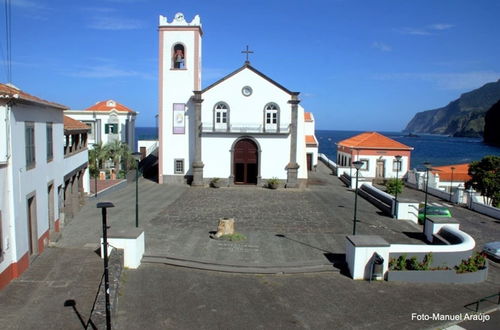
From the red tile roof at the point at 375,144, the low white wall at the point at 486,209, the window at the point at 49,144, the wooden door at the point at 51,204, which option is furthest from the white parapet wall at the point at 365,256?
the red tile roof at the point at 375,144

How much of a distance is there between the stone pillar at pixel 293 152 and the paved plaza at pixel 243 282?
10.8 meters

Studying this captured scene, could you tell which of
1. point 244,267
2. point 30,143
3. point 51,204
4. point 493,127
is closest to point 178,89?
point 51,204

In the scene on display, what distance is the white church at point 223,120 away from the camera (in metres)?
33.3

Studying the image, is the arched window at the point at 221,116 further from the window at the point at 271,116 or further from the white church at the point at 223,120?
the window at the point at 271,116

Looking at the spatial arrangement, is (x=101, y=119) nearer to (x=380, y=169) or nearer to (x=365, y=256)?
(x=380, y=169)

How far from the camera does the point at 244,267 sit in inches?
549

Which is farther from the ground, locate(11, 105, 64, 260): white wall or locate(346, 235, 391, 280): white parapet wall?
locate(11, 105, 64, 260): white wall

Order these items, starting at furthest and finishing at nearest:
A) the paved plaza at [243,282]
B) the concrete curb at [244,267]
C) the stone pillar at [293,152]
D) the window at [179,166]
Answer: the window at [179,166], the stone pillar at [293,152], the concrete curb at [244,267], the paved plaza at [243,282]

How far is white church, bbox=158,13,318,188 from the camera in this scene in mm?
33312

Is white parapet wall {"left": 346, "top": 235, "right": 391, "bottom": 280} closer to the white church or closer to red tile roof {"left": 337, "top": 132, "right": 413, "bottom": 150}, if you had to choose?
the white church

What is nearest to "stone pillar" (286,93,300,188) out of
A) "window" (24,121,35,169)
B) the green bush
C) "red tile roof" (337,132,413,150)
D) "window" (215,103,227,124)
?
"window" (215,103,227,124)

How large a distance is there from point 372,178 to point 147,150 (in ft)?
81.5

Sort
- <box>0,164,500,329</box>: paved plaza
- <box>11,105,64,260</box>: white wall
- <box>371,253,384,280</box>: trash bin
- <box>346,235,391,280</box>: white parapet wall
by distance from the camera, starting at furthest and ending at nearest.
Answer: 1. <box>346,235,391,280</box>: white parapet wall
2. <box>371,253,384,280</box>: trash bin
3. <box>11,105,64,260</box>: white wall
4. <box>0,164,500,329</box>: paved plaza

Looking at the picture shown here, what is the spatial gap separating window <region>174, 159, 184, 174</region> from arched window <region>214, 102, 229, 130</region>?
4172 mm
